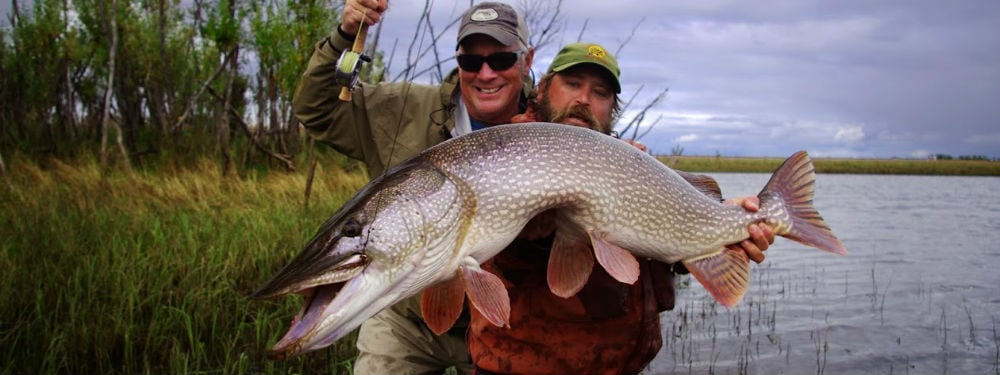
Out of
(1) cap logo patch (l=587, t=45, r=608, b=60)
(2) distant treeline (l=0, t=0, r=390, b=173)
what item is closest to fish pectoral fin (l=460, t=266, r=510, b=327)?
(1) cap logo patch (l=587, t=45, r=608, b=60)

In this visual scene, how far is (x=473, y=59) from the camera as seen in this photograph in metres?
3.08

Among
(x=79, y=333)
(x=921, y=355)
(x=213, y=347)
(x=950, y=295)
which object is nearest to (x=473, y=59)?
(x=213, y=347)

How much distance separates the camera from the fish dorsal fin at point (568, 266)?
83.7 inches

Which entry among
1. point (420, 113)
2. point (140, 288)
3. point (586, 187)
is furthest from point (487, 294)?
point (140, 288)

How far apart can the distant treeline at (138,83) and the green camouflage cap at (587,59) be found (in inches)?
282

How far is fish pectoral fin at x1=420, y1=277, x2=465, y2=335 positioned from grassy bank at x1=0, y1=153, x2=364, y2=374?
78.7 inches

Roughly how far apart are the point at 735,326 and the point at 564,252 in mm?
4674

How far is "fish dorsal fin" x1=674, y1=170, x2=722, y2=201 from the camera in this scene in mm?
2412

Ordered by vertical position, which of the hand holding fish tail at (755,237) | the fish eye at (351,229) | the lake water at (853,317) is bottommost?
the lake water at (853,317)

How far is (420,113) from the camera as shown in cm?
328

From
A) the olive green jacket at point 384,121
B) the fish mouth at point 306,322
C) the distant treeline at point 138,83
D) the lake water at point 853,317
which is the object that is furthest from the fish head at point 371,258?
the distant treeline at point 138,83

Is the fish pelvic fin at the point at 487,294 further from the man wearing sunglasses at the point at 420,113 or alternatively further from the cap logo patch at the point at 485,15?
the cap logo patch at the point at 485,15

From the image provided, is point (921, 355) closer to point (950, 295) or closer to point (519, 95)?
point (950, 295)

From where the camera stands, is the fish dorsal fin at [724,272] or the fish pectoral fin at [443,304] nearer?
the fish pectoral fin at [443,304]
